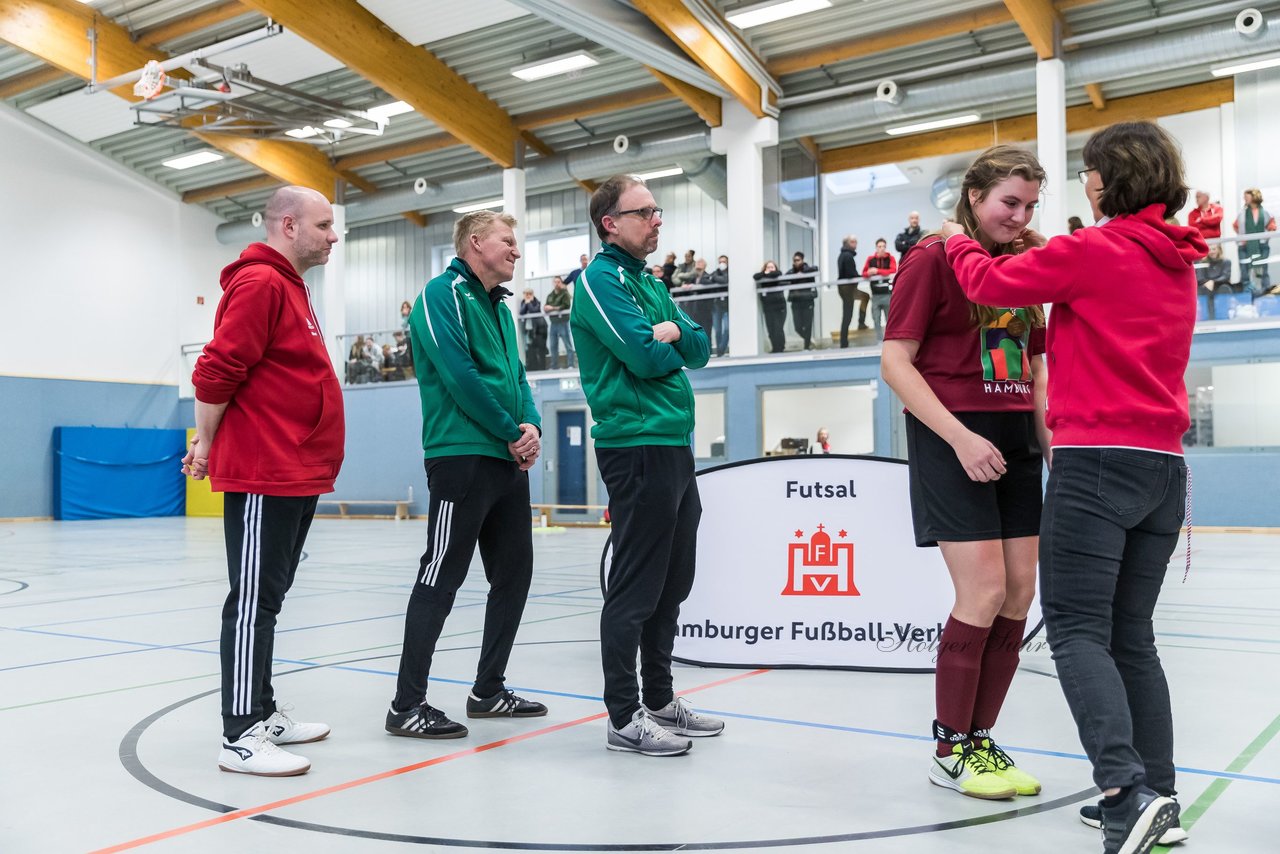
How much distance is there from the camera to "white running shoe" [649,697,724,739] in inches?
133

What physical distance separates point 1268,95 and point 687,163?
30.4 feet

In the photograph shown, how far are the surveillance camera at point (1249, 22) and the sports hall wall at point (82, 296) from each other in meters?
22.0

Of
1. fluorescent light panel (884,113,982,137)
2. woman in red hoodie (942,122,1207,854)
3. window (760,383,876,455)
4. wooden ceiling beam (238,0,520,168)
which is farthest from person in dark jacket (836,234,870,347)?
woman in red hoodie (942,122,1207,854)

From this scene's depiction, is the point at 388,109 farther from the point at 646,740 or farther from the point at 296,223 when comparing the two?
the point at 646,740

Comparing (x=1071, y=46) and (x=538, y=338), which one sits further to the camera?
(x=538, y=338)

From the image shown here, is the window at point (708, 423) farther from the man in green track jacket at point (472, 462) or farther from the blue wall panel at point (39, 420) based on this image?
the man in green track jacket at point (472, 462)

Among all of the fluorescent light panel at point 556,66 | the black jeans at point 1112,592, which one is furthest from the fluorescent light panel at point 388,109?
the black jeans at point 1112,592

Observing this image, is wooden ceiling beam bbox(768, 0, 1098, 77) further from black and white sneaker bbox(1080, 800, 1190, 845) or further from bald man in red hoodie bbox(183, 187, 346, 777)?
black and white sneaker bbox(1080, 800, 1190, 845)

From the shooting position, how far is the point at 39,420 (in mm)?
23000

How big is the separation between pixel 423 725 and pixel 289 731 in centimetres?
40

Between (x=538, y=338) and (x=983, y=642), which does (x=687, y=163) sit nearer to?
(x=538, y=338)

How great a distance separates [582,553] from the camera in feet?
38.7

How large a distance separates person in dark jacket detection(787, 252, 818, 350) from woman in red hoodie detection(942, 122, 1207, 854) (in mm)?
15155

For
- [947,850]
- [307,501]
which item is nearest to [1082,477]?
[947,850]
